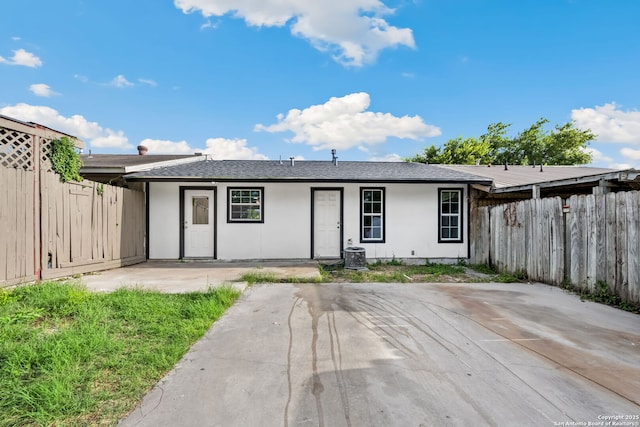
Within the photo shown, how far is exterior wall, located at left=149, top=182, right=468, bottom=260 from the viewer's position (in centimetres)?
878

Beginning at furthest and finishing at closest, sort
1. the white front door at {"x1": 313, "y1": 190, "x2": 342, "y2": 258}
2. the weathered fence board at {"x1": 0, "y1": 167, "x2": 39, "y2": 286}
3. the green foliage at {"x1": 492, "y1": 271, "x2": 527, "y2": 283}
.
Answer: the white front door at {"x1": 313, "y1": 190, "x2": 342, "y2": 258}, the green foliage at {"x1": 492, "y1": 271, "x2": 527, "y2": 283}, the weathered fence board at {"x1": 0, "y1": 167, "x2": 39, "y2": 286}

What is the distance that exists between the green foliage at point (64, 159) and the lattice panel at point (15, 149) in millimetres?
421

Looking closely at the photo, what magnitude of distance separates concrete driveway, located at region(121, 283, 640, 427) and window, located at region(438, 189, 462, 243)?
4.63m

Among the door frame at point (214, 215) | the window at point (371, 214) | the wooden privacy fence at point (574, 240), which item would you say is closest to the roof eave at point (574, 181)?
the wooden privacy fence at point (574, 240)

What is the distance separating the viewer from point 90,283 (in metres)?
5.67

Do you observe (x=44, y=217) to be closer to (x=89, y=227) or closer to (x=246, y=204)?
(x=89, y=227)

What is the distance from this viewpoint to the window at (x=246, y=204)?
8.96 meters

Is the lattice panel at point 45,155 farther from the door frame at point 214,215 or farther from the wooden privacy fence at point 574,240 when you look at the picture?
the wooden privacy fence at point 574,240

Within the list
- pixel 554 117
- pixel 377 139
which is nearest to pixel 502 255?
pixel 377 139

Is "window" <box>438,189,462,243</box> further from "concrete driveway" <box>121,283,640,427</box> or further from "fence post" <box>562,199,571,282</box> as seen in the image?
"concrete driveway" <box>121,283,640,427</box>

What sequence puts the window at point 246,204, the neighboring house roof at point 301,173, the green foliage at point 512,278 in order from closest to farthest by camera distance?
the green foliage at point 512,278
the neighboring house roof at point 301,173
the window at point 246,204

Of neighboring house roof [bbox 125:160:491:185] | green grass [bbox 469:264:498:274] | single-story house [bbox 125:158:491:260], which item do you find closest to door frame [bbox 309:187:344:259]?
single-story house [bbox 125:158:491:260]

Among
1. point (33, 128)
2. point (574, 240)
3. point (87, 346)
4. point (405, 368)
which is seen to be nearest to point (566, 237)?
point (574, 240)

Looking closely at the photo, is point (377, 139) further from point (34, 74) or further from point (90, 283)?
point (90, 283)
